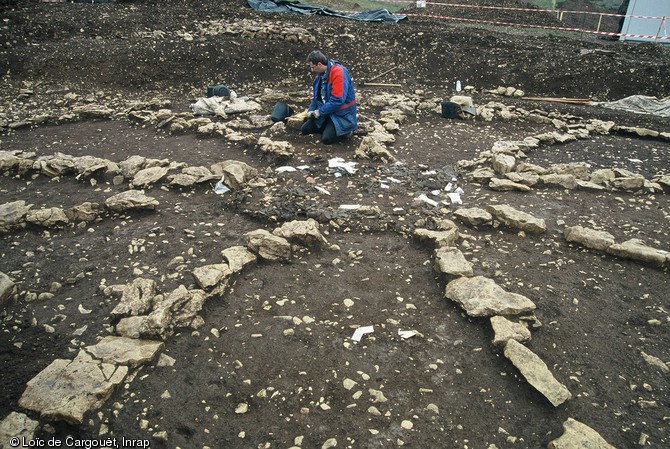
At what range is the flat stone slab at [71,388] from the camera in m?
2.23

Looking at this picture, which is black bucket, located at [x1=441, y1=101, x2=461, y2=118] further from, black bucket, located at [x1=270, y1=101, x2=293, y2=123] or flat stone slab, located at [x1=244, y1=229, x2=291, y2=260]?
flat stone slab, located at [x1=244, y1=229, x2=291, y2=260]

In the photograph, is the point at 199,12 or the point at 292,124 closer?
the point at 292,124

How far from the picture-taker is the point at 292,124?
6.87 meters

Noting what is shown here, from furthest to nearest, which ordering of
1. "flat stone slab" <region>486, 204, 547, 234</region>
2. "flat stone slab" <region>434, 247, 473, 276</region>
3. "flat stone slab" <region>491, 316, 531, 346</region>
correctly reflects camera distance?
"flat stone slab" <region>486, 204, 547, 234</region> → "flat stone slab" <region>434, 247, 473, 276</region> → "flat stone slab" <region>491, 316, 531, 346</region>

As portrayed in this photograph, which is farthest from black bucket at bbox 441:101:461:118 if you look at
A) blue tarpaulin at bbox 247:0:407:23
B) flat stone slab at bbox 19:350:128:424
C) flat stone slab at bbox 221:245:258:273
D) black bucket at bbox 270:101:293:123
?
flat stone slab at bbox 19:350:128:424

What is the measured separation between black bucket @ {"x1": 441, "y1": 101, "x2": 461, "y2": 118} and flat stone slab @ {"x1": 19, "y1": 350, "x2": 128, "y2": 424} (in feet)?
23.9

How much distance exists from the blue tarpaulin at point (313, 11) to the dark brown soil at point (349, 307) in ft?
26.8

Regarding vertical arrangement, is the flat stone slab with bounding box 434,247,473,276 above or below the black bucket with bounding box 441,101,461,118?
below

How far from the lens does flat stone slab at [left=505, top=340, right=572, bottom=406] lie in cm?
241

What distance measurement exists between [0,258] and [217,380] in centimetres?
257

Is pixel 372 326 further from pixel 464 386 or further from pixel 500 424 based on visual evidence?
pixel 500 424

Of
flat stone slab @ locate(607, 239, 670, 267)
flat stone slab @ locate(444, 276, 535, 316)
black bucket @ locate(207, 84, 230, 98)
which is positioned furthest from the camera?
black bucket @ locate(207, 84, 230, 98)

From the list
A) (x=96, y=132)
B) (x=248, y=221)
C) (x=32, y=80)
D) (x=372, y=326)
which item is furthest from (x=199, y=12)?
(x=372, y=326)

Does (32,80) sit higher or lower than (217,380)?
higher
